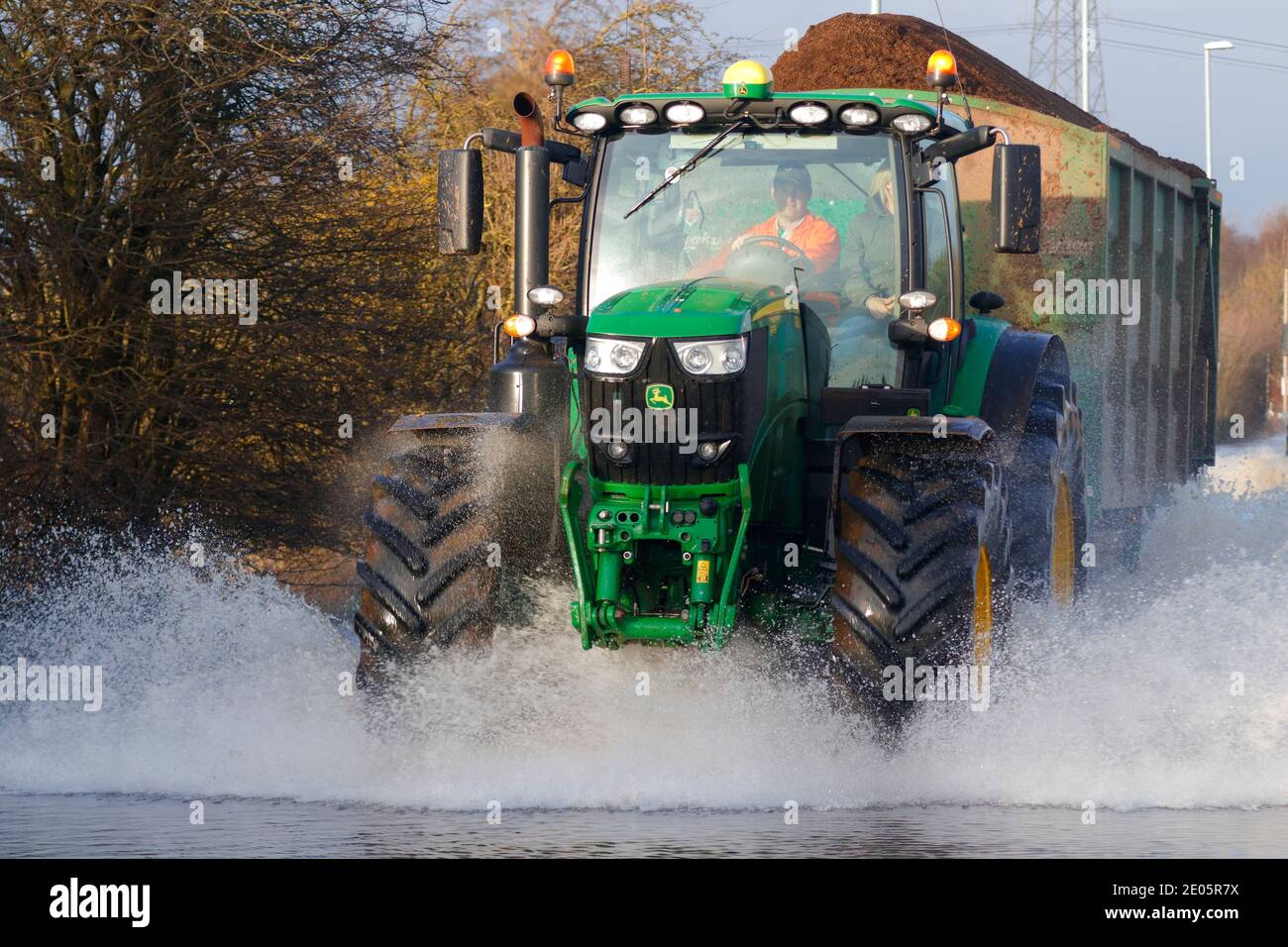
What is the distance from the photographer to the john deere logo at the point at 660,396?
8.15 m

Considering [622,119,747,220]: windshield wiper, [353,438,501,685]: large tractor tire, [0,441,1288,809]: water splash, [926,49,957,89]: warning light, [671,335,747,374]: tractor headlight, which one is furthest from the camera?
[926,49,957,89]: warning light

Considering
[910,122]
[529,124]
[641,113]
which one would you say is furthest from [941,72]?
[529,124]

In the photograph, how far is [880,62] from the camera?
14273 millimetres

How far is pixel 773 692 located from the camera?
8.20 m

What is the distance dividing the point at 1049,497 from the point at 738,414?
7.34ft

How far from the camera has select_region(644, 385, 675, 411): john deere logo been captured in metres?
8.15

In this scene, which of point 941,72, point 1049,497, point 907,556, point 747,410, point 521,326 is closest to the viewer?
point 907,556

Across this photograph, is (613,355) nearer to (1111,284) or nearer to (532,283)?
(532,283)

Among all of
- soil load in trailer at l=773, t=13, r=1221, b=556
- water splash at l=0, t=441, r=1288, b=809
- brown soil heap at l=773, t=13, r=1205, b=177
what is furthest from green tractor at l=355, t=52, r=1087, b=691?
brown soil heap at l=773, t=13, r=1205, b=177

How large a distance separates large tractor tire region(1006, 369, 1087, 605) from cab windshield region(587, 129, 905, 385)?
103cm

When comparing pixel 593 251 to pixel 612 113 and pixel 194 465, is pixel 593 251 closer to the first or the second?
pixel 612 113

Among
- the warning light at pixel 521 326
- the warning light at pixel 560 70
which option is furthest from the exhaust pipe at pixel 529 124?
the warning light at pixel 521 326

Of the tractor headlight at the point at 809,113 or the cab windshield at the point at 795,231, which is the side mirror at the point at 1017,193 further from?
the tractor headlight at the point at 809,113

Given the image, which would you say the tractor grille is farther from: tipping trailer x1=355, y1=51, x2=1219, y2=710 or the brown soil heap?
the brown soil heap
